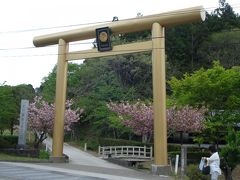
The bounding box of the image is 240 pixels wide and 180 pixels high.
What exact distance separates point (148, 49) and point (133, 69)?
79.3 feet

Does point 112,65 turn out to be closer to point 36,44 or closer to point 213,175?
point 36,44

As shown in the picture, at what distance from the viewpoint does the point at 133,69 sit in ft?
159

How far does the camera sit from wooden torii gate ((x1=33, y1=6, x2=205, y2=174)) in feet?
74.6

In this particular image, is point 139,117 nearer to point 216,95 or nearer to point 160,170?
point 216,95

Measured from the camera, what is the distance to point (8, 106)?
35.3 m

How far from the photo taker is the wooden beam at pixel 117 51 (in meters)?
24.3

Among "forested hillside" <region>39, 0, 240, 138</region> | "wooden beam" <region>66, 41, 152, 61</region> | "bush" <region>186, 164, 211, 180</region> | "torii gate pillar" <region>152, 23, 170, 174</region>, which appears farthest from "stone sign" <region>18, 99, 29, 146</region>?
"bush" <region>186, 164, 211, 180</region>

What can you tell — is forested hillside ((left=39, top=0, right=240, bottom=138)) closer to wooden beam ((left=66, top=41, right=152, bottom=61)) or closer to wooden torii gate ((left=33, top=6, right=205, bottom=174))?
wooden torii gate ((left=33, top=6, right=205, bottom=174))

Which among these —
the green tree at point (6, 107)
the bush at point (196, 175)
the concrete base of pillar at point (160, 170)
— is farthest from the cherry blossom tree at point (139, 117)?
the bush at point (196, 175)

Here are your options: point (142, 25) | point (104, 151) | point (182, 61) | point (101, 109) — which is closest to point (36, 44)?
point (142, 25)

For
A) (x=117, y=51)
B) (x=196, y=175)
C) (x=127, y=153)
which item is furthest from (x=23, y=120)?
(x=196, y=175)

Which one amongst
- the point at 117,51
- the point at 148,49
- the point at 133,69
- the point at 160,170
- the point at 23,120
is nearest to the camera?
the point at 160,170

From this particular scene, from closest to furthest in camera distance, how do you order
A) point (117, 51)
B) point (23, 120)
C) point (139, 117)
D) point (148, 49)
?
point (148, 49), point (117, 51), point (139, 117), point (23, 120)

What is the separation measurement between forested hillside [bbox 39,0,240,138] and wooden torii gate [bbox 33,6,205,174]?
14978 millimetres
